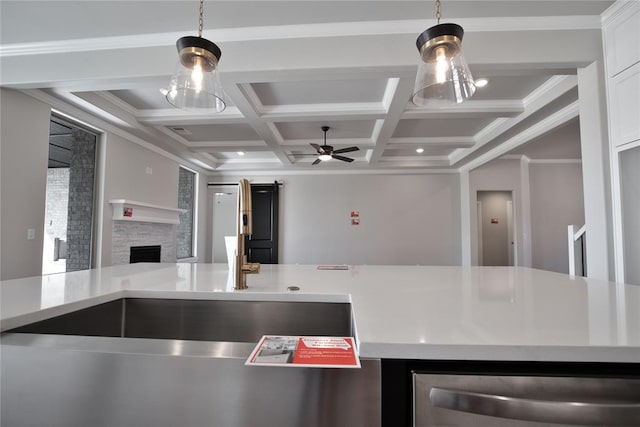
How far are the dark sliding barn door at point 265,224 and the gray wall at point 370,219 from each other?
0.17 m

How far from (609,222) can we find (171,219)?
5607 millimetres

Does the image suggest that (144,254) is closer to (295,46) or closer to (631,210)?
(295,46)

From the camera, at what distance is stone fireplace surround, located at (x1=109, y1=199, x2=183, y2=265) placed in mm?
4129

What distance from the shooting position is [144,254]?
4691 mm

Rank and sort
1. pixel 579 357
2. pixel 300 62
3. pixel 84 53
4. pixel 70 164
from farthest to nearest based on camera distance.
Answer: pixel 70 164 → pixel 84 53 → pixel 300 62 → pixel 579 357

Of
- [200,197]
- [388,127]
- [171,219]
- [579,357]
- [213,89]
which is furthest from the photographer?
[200,197]

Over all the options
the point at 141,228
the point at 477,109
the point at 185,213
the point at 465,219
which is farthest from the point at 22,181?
the point at 465,219

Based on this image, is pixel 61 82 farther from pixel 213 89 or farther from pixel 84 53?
pixel 213 89

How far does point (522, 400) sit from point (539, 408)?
0.10 feet

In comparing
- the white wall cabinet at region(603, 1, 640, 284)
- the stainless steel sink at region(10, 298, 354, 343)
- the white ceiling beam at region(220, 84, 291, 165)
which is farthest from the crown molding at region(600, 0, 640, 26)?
the white ceiling beam at region(220, 84, 291, 165)

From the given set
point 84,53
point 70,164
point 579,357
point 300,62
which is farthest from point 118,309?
point 70,164

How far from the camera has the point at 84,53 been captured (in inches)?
104

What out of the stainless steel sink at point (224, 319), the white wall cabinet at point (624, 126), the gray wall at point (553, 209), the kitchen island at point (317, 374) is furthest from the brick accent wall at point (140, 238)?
the gray wall at point (553, 209)

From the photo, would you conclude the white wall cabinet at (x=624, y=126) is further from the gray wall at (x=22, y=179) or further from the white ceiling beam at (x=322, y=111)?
the gray wall at (x=22, y=179)
